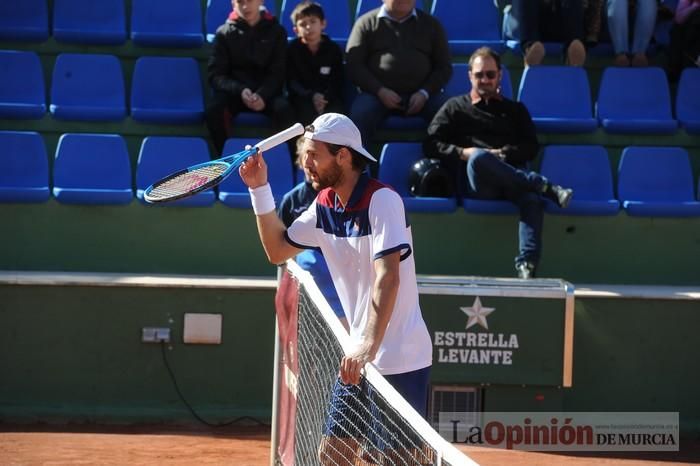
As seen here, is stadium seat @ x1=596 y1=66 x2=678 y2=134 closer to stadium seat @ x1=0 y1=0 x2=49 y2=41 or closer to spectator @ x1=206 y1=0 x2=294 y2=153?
spectator @ x1=206 y1=0 x2=294 y2=153

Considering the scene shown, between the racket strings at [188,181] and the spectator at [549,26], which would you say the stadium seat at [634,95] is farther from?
the racket strings at [188,181]

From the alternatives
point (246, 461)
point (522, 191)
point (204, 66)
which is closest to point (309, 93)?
point (204, 66)

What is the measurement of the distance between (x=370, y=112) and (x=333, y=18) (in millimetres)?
1614

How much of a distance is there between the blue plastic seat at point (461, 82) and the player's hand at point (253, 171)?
4.88 metres

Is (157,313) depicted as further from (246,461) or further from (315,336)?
(315,336)

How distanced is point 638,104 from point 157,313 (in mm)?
4299

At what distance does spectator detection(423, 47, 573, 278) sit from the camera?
26.6 feet

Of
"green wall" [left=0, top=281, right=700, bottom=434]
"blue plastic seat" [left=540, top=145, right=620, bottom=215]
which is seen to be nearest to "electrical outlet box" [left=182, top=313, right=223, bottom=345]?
"green wall" [left=0, top=281, right=700, bottom=434]

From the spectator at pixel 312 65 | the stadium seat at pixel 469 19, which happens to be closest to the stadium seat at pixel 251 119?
the spectator at pixel 312 65

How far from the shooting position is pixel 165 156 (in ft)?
28.4

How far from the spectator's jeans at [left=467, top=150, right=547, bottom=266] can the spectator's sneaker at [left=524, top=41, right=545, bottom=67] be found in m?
1.55

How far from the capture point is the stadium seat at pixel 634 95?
30.7 feet

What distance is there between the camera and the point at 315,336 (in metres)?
4.85

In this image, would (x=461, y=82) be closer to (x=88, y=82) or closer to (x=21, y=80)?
(x=88, y=82)
